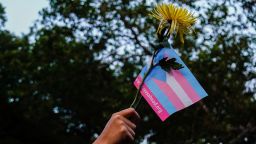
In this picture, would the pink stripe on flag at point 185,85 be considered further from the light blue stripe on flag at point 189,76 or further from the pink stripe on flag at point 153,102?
the pink stripe on flag at point 153,102

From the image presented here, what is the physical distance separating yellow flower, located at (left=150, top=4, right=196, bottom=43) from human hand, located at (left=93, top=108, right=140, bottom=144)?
50cm

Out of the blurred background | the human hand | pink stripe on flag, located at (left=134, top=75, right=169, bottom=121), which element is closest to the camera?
the human hand

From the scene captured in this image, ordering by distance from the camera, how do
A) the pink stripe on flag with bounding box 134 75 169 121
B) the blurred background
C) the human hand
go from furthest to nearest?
1. the blurred background
2. the pink stripe on flag with bounding box 134 75 169 121
3. the human hand

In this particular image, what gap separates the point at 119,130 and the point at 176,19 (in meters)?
0.66

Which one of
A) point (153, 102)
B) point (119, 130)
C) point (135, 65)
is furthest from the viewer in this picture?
point (135, 65)

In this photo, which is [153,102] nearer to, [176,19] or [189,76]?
[189,76]

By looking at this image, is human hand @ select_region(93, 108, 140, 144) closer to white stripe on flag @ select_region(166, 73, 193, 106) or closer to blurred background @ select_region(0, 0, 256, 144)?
white stripe on flag @ select_region(166, 73, 193, 106)

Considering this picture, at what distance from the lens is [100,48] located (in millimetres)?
14203

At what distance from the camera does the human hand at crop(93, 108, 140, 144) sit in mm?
1842

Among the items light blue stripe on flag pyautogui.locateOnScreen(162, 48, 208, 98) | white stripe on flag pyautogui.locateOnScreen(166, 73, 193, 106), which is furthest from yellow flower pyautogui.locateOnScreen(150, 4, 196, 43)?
white stripe on flag pyautogui.locateOnScreen(166, 73, 193, 106)

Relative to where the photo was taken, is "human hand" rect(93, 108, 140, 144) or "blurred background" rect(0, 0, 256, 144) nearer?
"human hand" rect(93, 108, 140, 144)

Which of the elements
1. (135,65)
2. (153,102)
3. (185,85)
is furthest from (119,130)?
(135,65)

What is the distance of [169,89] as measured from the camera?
220 cm

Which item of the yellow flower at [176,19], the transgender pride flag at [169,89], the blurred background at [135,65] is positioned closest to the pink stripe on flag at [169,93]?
the transgender pride flag at [169,89]
